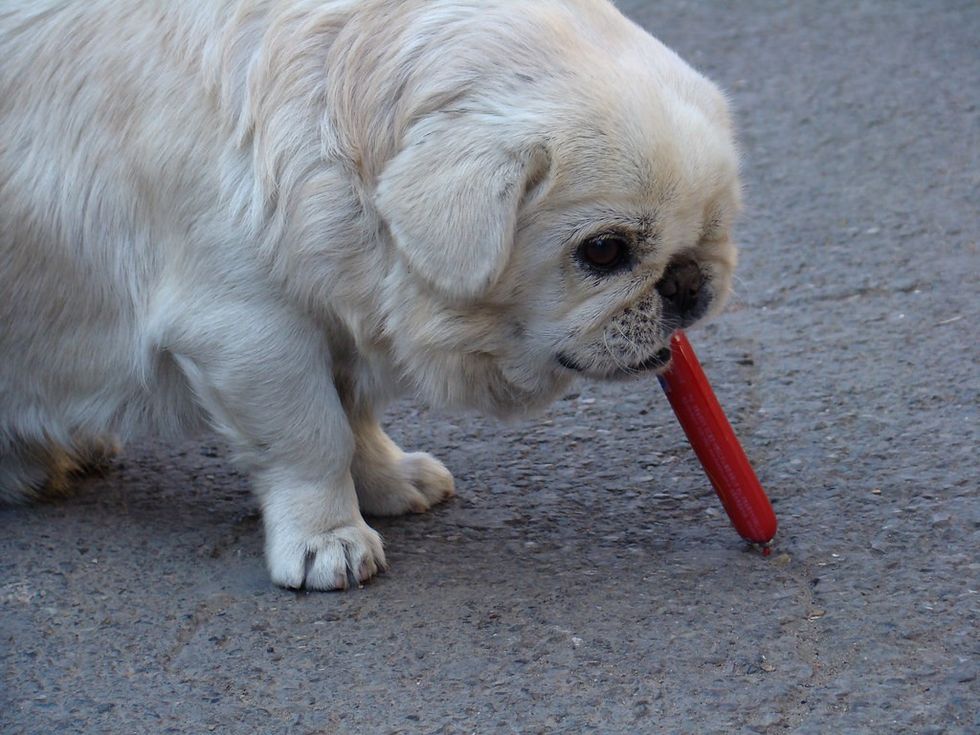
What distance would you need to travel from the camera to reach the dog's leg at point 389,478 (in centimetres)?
374

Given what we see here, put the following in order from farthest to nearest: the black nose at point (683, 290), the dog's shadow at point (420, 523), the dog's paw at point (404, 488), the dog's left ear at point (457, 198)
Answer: the dog's paw at point (404, 488), the dog's shadow at point (420, 523), the black nose at point (683, 290), the dog's left ear at point (457, 198)

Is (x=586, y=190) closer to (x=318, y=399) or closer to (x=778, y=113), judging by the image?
(x=318, y=399)

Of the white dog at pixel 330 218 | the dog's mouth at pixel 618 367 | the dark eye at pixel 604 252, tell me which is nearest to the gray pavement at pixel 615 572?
the white dog at pixel 330 218

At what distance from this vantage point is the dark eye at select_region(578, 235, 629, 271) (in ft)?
9.63

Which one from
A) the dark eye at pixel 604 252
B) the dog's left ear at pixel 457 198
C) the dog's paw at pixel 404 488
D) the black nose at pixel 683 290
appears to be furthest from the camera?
the dog's paw at pixel 404 488

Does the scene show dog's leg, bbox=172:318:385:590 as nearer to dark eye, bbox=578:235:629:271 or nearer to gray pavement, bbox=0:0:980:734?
gray pavement, bbox=0:0:980:734

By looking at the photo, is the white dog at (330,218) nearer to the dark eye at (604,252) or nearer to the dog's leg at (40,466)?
the dark eye at (604,252)

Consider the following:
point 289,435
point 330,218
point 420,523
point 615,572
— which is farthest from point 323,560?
point 330,218

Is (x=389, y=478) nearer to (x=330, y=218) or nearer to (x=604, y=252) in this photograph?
(x=330, y=218)

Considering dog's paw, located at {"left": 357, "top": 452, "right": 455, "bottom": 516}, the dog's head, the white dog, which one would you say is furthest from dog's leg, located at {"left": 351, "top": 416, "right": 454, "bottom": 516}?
the dog's head

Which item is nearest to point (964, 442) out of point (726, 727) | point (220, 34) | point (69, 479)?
point (726, 727)

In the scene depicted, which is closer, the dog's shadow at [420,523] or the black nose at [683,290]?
the black nose at [683,290]

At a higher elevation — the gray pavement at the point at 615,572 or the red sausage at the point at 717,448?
the red sausage at the point at 717,448

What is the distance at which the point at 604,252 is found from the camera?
9.68 ft
